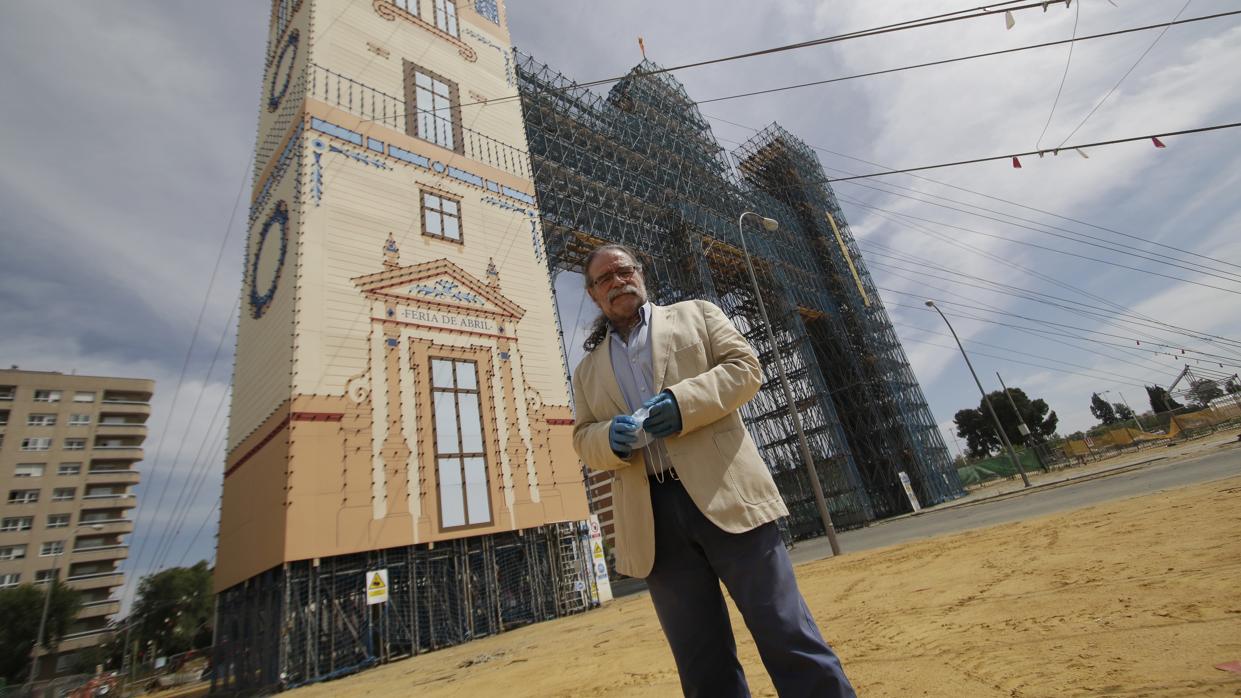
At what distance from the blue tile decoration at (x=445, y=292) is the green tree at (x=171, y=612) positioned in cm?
3489

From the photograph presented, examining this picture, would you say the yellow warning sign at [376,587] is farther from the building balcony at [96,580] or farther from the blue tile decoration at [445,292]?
the building balcony at [96,580]

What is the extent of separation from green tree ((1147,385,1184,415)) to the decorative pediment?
76724 millimetres

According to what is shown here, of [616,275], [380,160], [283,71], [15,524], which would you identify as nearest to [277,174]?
[380,160]

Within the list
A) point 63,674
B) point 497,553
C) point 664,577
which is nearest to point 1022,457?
point 497,553

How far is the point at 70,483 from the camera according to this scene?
41.0 meters

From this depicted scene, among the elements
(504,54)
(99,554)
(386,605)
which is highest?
(504,54)

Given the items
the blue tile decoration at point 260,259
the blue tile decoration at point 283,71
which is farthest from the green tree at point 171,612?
the blue tile decoration at point 283,71

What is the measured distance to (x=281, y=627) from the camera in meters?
8.76

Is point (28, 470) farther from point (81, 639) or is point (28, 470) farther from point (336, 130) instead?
point (336, 130)

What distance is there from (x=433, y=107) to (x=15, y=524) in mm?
50081

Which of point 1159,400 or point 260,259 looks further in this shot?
point 1159,400

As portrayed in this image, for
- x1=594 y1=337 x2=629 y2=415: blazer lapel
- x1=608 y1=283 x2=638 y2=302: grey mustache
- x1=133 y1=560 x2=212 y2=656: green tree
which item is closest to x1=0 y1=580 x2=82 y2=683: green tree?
x1=133 y1=560 x2=212 y2=656: green tree

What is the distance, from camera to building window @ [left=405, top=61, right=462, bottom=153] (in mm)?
14365

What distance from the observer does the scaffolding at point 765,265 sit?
74.1 feet
